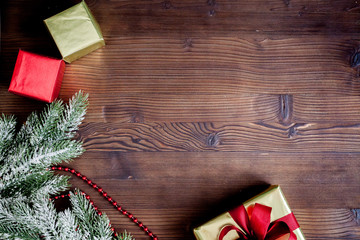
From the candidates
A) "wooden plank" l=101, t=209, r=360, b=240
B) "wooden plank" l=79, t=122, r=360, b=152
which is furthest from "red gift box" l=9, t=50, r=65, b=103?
"wooden plank" l=101, t=209, r=360, b=240

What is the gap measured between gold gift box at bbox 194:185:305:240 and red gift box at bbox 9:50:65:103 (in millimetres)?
579

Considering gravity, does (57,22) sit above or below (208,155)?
above

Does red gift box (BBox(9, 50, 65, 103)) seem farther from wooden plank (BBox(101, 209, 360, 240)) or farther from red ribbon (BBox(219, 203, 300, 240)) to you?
red ribbon (BBox(219, 203, 300, 240))

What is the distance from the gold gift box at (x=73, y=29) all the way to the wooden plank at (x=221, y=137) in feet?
0.80

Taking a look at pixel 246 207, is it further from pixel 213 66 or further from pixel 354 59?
pixel 354 59

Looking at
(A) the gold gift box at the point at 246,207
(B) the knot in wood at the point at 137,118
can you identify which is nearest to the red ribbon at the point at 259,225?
(A) the gold gift box at the point at 246,207

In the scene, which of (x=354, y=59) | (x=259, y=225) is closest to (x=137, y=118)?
(x=259, y=225)

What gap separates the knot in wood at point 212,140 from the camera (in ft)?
3.03

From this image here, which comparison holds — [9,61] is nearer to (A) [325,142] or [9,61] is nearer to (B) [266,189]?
(B) [266,189]

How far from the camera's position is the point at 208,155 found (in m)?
0.92

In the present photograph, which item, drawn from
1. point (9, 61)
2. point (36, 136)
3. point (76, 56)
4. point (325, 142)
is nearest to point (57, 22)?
point (76, 56)

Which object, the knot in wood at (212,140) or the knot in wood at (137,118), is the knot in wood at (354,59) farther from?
the knot in wood at (137,118)

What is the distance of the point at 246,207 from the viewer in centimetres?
83

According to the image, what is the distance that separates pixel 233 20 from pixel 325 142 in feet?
1.59
